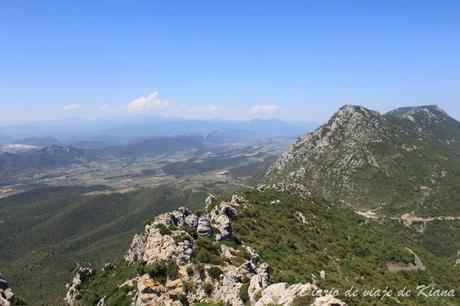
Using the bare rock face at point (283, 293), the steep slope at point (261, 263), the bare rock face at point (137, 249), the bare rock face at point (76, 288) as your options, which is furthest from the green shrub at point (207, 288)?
the bare rock face at point (76, 288)

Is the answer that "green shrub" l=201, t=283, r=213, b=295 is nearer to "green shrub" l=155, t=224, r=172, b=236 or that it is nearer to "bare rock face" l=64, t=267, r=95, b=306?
"green shrub" l=155, t=224, r=172, b=236

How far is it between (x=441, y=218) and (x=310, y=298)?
156966 mm

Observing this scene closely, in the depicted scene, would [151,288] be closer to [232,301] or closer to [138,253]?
[232,301]

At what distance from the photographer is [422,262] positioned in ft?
331

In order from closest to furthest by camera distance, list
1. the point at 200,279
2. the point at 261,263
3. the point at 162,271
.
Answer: the point at 200,279
the point at 162,271
the point at 261,263

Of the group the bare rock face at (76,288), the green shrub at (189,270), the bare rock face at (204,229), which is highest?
the bare rock face at (204,229)

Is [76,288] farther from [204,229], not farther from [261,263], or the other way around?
[261,263]

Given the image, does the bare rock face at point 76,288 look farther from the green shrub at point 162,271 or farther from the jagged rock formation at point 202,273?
the green shrub at point 162,271

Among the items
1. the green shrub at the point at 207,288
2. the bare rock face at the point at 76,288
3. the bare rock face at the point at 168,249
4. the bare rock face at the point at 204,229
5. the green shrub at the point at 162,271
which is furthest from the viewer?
the bare rock face at the point at 76,288

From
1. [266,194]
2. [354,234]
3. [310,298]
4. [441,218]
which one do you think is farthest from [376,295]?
[441,218]

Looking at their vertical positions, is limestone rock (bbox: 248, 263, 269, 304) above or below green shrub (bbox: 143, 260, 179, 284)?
above

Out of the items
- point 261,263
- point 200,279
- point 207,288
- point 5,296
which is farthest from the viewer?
point 261,263

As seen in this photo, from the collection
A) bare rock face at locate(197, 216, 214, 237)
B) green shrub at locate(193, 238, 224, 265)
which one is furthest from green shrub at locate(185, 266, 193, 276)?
bare rock face at locate(197, 216, 214, 237)

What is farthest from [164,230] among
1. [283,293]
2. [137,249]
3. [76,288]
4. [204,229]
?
[283,293]
